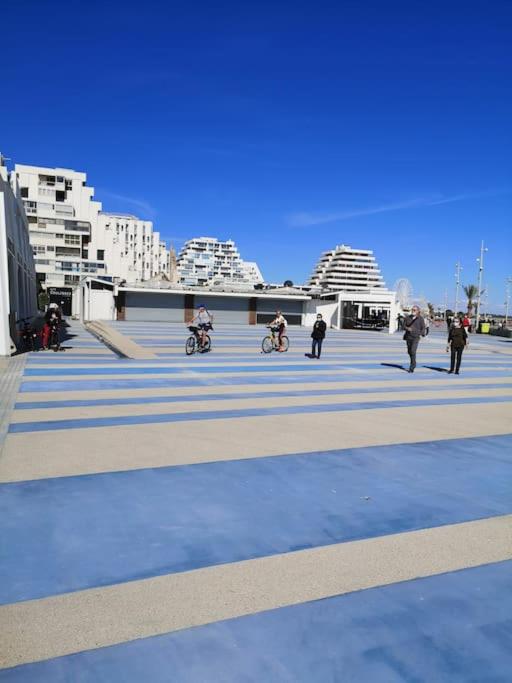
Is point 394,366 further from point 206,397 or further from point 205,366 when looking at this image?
point 206,397

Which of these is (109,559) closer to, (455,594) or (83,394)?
(455,594)

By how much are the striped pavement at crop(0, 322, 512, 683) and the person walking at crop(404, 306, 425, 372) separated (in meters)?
6.34

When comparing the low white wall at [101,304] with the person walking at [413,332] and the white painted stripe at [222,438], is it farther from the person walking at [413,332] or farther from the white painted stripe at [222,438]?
the white painted stripe at [222,438]

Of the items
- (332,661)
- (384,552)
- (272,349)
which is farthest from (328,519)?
(272,349)

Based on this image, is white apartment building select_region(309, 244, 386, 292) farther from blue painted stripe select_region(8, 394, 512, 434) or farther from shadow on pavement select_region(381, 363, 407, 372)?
blue painted stripe select_region(8, 394, 512, 434)

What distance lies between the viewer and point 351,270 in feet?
564

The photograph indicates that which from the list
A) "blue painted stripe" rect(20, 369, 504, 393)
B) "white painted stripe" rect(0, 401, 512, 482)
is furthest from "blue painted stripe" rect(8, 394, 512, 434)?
"blue painted stripe" rect(20, 369, 504, 393)

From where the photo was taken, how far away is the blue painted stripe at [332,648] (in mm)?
2600

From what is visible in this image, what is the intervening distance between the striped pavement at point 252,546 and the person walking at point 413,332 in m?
6.34

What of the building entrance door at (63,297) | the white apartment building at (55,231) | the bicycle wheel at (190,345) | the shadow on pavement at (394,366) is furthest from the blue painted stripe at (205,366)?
the white apartment building at (55,231)

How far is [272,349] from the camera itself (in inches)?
766

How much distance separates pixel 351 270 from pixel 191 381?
165m

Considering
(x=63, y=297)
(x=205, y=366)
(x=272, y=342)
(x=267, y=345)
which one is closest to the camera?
(x=205, y=366)

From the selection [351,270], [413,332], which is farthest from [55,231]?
[351,270]
